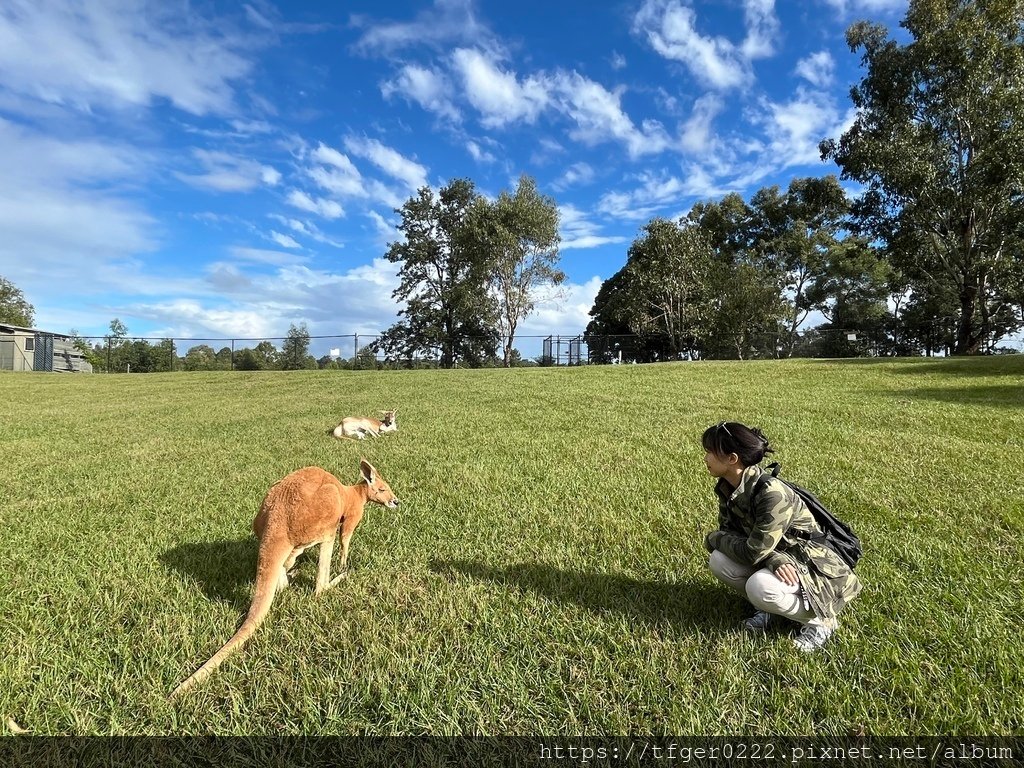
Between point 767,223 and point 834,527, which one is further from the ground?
point 767,223

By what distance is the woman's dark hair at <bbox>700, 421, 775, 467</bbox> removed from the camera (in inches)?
102

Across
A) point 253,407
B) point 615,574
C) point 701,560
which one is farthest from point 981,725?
point 253,407

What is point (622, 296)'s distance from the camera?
38.6 meters

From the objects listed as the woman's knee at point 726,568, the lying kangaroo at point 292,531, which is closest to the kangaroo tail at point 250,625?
the lying kangaroo at point 292,531

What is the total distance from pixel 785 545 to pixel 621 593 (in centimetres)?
100

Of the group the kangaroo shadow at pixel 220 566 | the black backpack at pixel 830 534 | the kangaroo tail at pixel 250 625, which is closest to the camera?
the kangaroo tail at pixel 250 625

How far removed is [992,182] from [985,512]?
23340 millimetres

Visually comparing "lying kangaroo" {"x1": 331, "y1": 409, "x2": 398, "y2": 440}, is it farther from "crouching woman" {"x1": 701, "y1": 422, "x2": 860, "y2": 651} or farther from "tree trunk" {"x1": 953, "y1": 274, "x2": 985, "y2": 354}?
"tree trunk" {"x1": 953, "y1": 274, "x2": 985, "y2": 354}

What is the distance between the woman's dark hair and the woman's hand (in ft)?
1.71

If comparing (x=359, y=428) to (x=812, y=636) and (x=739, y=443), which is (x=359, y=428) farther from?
(x=812, y=636)

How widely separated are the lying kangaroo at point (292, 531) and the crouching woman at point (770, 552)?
2277mm

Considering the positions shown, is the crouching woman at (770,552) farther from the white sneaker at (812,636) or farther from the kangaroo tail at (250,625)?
the kangaroo tail at (250,625)

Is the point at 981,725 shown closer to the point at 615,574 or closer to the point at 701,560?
the point at 701,560

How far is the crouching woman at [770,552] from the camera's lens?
245 centimetres
